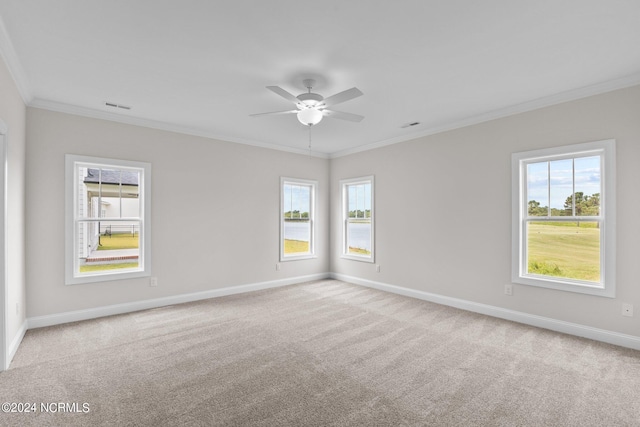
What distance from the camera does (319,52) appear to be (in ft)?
8.46

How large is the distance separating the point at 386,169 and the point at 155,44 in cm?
403

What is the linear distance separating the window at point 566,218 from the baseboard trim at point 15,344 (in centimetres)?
537

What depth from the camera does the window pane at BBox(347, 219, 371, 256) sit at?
5996 millimetres

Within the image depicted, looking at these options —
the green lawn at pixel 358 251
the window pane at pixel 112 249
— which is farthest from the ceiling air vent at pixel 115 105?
the green lawn at pixel 358 251

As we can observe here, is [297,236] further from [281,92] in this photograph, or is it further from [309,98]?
[281,92]

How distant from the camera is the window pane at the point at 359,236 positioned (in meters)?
6.00

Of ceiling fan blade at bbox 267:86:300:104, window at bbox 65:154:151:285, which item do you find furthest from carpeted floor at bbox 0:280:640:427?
ceiling fan blade at bbox 267:86:300:104

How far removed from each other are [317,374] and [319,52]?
107 inches

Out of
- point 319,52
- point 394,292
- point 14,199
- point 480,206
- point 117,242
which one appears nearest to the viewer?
point 319,52

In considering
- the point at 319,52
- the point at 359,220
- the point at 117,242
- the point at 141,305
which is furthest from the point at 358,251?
the point at 117,242

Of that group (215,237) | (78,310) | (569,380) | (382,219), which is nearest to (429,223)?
(382,219)

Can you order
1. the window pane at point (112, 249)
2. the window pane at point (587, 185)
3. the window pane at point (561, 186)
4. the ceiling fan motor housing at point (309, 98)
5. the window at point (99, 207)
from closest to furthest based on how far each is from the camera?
1. the ceiling fan motor housing at point (309, 98)
2. the window pane at point (587, 185)
3. the window pane at point (561, 186)
4. the window at point (99, 207)
5. the window pane at point (112, 249)

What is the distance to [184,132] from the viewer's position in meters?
4.75

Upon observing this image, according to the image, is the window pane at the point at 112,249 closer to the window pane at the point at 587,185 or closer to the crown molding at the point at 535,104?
the crown molding at the point at 535,104
